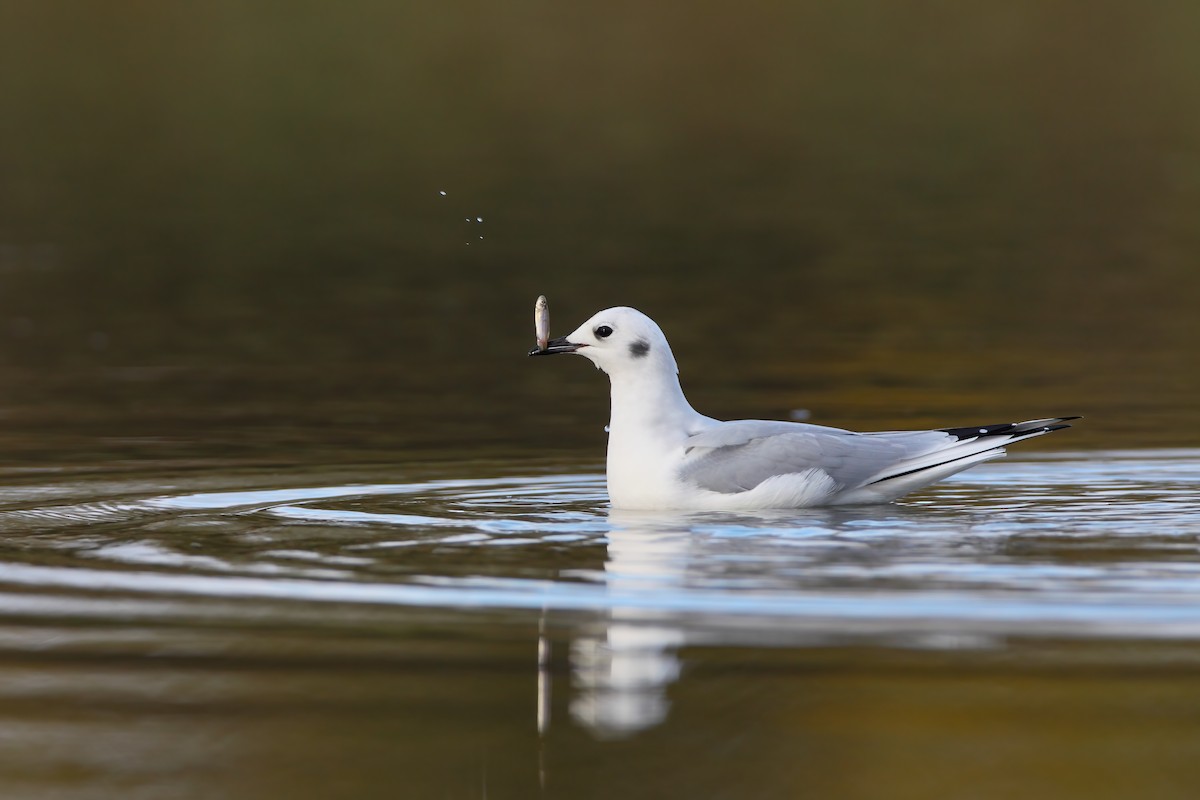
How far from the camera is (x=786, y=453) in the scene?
38.0ft

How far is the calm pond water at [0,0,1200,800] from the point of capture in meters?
7.26

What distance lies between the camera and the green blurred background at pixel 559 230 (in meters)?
16.5

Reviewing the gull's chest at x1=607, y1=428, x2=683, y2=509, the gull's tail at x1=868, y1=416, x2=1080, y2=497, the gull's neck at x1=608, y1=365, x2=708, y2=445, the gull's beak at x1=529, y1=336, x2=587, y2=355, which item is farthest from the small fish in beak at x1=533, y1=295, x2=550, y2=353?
the gull's tail at x1=868, y1=416, x2=1080, y2=497

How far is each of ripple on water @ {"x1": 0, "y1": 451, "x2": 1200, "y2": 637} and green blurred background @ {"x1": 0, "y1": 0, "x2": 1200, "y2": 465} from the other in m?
1.77

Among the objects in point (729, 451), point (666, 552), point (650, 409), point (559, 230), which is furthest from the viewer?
point (559, 230)

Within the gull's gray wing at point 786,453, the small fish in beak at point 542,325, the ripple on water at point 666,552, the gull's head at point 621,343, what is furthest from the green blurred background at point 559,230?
the gull's gray wing at point 786,453

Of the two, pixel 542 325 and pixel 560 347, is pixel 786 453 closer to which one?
pixel 560 347

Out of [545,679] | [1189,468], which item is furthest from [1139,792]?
[1189,468]

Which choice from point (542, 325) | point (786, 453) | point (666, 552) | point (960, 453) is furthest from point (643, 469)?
point (960, 453)

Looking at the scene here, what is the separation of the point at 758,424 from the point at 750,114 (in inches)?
1522

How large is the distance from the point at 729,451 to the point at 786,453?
0.95ft

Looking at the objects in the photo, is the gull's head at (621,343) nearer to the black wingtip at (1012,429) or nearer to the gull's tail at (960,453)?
the gull's tail at (960,453)

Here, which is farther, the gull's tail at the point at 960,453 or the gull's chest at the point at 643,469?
the gull's tail at the point at 960,453

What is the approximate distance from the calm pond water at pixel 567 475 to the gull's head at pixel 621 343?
796 mm
